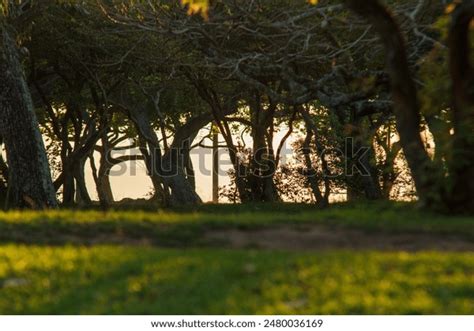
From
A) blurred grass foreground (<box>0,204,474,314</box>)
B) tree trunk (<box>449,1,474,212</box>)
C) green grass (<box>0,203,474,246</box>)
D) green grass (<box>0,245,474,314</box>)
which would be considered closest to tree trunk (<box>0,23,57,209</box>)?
green grass (<box>0,203,474,246</box>)

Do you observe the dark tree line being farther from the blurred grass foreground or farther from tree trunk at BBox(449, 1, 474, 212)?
the blurred grass foreground

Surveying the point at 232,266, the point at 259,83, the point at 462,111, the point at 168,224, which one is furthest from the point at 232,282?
the point at 259,83

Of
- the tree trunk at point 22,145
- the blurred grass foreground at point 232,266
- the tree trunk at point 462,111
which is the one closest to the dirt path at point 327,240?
the blurred grass foreground at point 232,266

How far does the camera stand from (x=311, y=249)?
1215 cm

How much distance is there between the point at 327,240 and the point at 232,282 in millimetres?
3276

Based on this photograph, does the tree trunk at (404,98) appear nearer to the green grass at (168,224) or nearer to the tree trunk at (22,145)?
the green grass at (168,224)

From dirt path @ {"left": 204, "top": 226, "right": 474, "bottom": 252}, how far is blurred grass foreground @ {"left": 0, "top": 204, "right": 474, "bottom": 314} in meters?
0.02

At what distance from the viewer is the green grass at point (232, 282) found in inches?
359

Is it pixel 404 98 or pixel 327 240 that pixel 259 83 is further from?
pixel 327 240

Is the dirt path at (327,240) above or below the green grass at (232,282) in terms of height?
above

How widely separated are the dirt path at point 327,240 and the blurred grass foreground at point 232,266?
0.02m

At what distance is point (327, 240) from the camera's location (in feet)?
41.9

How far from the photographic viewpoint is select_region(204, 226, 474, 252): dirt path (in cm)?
1241
